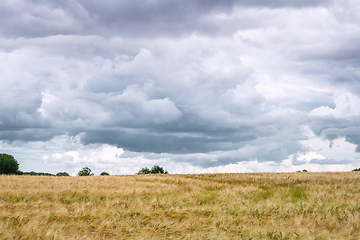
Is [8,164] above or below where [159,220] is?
above

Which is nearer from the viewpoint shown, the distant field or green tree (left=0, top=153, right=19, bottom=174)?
the distant field

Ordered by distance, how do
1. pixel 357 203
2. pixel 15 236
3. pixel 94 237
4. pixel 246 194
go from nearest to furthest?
pixel 15 236
pixel 94 237
pixel 357 203
pixel 246 194

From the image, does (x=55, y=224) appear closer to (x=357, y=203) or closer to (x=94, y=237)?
(x=94, y=237)

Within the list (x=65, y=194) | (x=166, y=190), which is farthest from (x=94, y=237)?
(x=166, y=190)

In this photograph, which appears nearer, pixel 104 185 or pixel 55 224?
pixel 55 224

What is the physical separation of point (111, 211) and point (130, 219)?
981mm

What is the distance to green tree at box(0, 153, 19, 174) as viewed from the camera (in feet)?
188

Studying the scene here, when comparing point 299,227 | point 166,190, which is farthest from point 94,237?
point 166,190

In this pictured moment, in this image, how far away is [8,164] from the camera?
5744 cm

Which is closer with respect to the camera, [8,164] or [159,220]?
[159,220]

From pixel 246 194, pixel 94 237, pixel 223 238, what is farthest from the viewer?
pixel 246 194

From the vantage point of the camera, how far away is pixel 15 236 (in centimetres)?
626

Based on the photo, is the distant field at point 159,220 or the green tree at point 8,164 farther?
the green tree at point 8,164

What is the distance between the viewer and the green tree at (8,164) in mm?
57219
